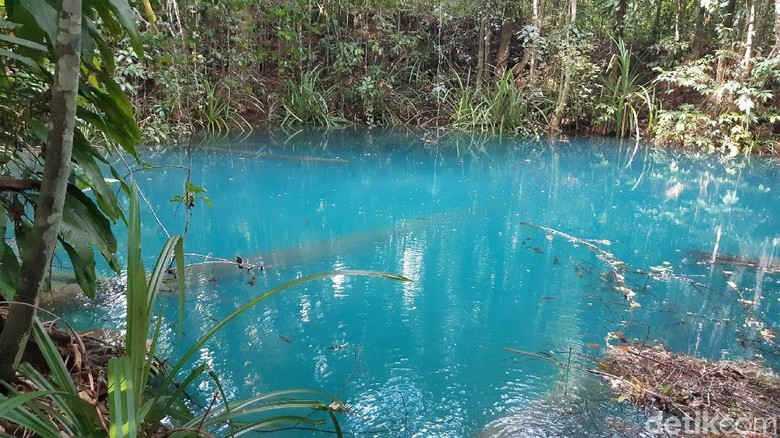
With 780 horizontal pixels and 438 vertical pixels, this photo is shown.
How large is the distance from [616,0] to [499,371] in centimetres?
761

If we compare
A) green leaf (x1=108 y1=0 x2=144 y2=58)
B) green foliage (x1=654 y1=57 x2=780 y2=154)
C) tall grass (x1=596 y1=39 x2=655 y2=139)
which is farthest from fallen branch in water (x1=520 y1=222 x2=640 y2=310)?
tall grass (x1=596 y1=39 x2=655 y2=139)

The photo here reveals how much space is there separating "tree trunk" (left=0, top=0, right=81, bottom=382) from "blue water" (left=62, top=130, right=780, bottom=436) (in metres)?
0.99

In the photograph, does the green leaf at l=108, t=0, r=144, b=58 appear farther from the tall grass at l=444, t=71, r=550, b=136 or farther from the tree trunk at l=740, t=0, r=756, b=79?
the tree trunk at l=740, t=0, r=756, b=79

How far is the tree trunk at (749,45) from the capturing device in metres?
7.03

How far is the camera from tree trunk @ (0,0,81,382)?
0.89 metres

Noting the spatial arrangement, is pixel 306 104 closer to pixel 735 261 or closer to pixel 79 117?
pixel 735 261

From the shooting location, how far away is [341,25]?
29.5 ft

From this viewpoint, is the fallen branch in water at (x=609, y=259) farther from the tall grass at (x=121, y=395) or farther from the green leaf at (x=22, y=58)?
the green leaf at (x=22, y=58)

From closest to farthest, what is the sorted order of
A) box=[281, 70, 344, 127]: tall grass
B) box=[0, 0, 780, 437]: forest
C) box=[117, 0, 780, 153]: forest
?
box=[0, 0, 780, 437]: forest
box=[117, 0, 780, 153]: forest
box=[281, 70, 344, 127]: tall grass

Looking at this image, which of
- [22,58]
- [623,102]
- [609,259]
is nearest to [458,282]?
[609,259]

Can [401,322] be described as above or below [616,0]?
below

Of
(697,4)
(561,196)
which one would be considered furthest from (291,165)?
(697,4)

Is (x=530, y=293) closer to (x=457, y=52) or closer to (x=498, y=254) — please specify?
(x=498, y=254)

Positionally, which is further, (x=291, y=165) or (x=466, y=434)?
(x=291, y=165)
